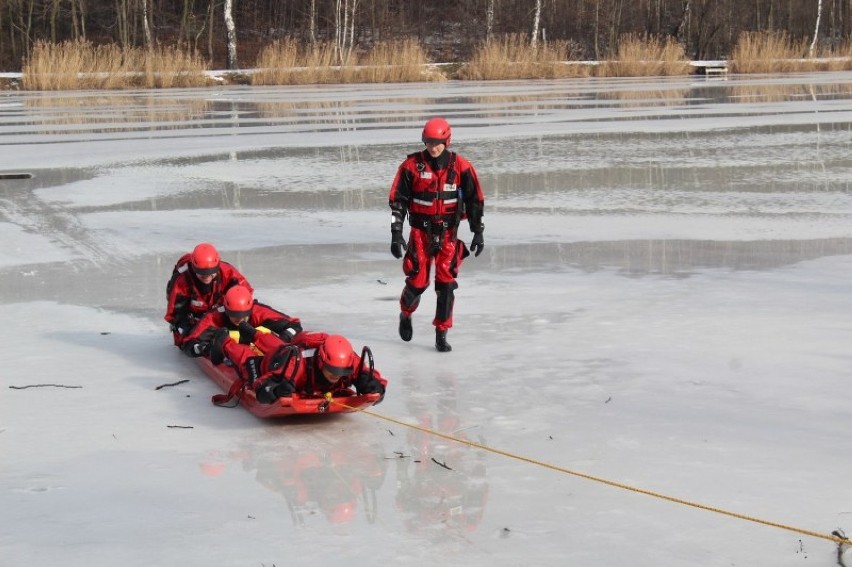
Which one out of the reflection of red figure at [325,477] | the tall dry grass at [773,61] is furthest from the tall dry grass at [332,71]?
the reflection of red figure at [325,477]

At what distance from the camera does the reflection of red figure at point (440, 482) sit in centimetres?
402

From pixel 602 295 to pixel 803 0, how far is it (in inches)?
2260

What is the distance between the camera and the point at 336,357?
5.10m

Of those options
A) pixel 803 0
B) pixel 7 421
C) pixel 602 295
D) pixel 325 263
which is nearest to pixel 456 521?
pixel 7 421

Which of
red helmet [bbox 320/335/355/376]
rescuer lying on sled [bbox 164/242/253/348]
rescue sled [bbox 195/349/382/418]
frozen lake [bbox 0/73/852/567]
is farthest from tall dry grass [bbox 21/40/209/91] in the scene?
red helmet [bbox 320/335/355/376]

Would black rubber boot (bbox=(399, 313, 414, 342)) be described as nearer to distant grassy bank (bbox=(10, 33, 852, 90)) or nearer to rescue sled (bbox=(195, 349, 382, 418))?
rescue sled (bbox=(195, 349, 382, 418))

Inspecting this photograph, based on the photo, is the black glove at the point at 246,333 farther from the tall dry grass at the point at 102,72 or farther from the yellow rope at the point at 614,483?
the tall dry grass at the point at 102,72

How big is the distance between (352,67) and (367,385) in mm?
29601

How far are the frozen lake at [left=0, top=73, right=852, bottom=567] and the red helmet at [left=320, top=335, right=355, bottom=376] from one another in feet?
0.86

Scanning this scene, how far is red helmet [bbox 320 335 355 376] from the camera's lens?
5.09 metres

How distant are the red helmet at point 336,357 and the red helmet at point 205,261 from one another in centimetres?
142

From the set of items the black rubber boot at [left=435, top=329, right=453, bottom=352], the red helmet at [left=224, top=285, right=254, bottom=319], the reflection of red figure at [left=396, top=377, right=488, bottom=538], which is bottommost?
the reflection of red figure at [left=396, top=377, right=488, bottom=538]

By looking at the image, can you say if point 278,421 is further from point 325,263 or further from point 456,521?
point 325,263

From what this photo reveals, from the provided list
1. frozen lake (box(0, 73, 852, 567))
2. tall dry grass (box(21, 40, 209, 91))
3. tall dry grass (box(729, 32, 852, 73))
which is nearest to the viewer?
frozen lake (box(0, 73, 852, 567))
